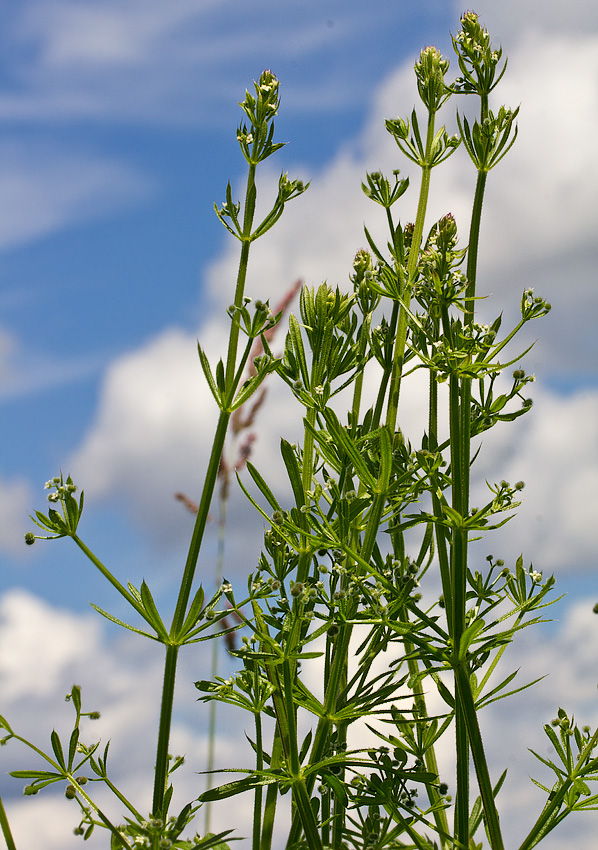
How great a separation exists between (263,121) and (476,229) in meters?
0.33

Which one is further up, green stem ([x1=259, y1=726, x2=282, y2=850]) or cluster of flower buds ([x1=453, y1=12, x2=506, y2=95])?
cluster of flower buds ([x1=453, y1=12, x2=506, y2=95])

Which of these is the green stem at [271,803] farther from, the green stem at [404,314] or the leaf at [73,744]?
the green stem at [404,314]

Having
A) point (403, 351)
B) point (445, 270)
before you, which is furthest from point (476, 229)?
point (403, 351)

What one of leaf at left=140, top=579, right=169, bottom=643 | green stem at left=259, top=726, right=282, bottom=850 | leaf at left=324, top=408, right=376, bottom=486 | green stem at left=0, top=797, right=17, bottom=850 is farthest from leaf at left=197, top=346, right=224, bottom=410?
green stem at left=0, top=797, right=17, bottom=850

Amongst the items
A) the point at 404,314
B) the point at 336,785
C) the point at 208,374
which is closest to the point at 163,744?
the point at 336,785

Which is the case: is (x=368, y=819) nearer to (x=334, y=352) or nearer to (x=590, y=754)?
(x=590, y=754)

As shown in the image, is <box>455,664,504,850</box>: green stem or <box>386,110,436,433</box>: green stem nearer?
<box>455,664,504,850</box>: green stem

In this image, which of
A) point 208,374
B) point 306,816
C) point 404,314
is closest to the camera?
point 306,816

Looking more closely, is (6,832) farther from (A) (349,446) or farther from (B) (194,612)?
(A) (349,446)

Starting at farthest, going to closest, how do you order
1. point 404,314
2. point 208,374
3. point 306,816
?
point 404,314
point 208,374
point 306,816

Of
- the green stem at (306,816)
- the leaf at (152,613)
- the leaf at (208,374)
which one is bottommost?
the green stem at (306,816)

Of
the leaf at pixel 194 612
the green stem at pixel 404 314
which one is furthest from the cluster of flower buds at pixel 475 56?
the leaf at pixel 194 612

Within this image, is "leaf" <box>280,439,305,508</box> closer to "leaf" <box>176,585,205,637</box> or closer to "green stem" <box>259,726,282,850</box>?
"leaf" <box>176,585,205,637</box>

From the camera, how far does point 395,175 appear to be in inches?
54.4
